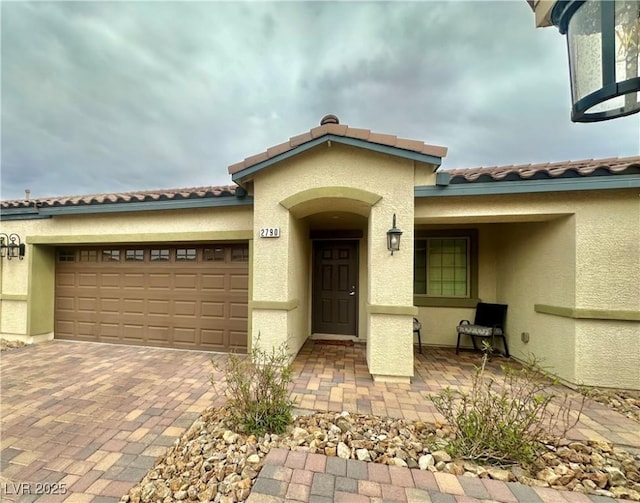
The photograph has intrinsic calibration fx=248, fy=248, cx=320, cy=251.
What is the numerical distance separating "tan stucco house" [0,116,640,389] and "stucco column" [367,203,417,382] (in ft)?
0.08

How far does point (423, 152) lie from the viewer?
4.30 meters

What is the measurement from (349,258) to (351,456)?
16.6ft

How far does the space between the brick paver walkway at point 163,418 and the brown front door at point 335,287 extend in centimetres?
122

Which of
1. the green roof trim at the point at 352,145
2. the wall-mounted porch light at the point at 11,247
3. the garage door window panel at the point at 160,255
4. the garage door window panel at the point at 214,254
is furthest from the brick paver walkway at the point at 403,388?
the wall-mounted porch light at the point at 11,247

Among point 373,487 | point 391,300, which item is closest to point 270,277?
point 391,300

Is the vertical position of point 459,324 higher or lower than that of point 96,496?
higher

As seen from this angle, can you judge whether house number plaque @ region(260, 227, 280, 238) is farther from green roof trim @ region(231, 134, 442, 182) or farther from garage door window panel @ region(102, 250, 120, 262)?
garage door window panel @ region(102, 250, 120, 262)

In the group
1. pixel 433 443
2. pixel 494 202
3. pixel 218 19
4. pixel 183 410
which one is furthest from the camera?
pixel 218 19

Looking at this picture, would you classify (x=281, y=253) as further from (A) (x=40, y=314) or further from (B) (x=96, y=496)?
(A) (x=40, y=314)

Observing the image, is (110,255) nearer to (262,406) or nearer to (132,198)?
(132,198)

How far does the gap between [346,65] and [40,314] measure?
11.8m

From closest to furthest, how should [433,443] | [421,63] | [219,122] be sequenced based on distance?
1. [433,443]
2. [421,63]
3. [219,122]

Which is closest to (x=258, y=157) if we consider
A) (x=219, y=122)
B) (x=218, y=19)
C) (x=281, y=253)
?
(x=281, y=253)

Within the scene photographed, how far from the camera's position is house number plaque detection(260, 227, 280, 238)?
4910 millimetres
